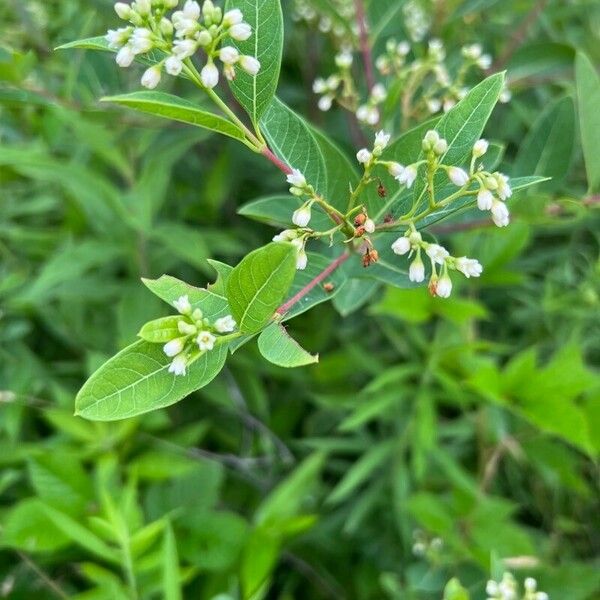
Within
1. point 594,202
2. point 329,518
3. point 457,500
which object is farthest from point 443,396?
point 594,202

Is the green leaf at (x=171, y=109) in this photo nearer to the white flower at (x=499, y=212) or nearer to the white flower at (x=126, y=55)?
the white flower at (x=126, y=55)

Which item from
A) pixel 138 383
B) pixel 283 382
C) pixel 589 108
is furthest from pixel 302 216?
pixel 283 382

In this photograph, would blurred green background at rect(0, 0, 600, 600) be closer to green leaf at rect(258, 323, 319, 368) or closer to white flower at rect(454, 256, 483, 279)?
white flower at rect(454, 256, 483, 279)

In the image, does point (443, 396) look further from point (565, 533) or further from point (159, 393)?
point (159, 393)

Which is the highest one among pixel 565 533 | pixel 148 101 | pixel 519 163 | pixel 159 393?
pixel 148 101

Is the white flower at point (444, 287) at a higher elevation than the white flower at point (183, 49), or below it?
below

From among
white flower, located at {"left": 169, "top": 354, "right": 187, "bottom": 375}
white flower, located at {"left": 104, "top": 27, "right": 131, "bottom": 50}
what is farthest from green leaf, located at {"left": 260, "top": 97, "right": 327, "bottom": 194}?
white flower, located at {"left": 169, "top": 354, "right": 187, "bottom": 375}

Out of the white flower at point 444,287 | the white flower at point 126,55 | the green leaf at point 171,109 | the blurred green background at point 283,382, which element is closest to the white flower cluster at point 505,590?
the blurred green background at point 283,382
